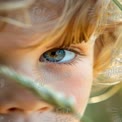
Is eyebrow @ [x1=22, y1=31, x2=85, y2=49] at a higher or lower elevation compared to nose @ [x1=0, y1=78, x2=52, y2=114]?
higher

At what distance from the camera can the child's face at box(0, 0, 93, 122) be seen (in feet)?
2.01

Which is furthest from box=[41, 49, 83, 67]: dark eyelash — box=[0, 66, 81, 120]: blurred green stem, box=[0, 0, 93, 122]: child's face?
box=[0, 66, 81, 120]: blurred green stem

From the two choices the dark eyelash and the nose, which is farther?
the dark eyelash

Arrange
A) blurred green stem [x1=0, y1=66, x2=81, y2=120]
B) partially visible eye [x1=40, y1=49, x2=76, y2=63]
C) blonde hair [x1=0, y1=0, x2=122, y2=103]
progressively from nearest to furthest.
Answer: blurred green stem [x1=0, y1=66, x2=81, y2=120] → blonde hair [x1=0, y1=0, x2=122, y2=103] → partially visible eye [x1=40, y1=49, x2=76, y2=63]

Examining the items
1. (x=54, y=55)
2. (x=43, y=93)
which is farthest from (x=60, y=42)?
(x=43, y=93)

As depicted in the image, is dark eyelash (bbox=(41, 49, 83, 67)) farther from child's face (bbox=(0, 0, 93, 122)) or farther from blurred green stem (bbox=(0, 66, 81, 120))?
blurred green stem (bbox=(0, 66, 81, 120))

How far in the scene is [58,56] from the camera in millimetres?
767

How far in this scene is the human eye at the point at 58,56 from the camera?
688mm

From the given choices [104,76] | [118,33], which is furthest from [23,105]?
[104,76]

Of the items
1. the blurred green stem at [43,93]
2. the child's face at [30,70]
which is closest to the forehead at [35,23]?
the child's face at [30,70]

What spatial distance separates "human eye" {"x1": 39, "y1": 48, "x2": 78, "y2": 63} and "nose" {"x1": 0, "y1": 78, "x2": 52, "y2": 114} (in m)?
0.09

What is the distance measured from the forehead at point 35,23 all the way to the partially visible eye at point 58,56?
66 mm

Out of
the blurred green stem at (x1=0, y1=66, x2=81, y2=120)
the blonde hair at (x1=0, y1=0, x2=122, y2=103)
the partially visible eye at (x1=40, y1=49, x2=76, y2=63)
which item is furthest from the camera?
the partially visible eye at (x1=40, y1=49, x2=76, y2=63)

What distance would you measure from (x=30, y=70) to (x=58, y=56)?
7.1 inches
